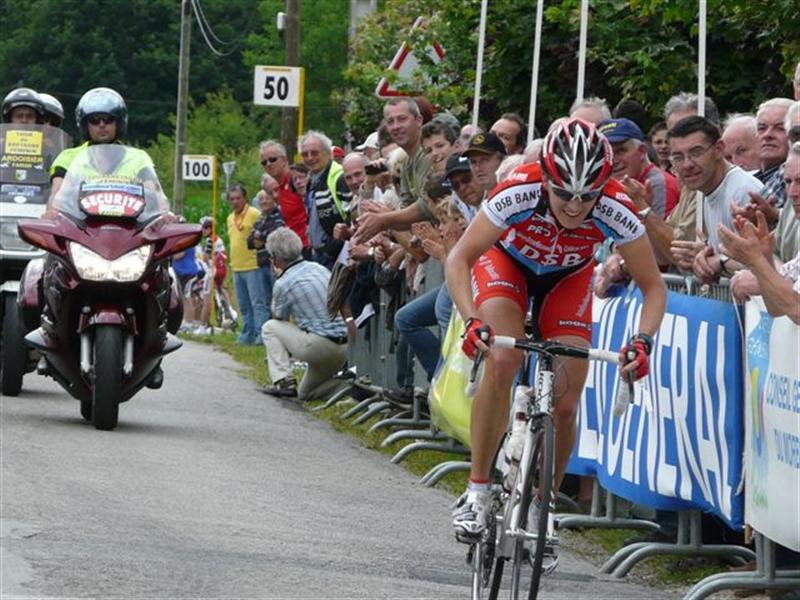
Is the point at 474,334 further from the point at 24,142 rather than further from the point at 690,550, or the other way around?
the point at 24,142

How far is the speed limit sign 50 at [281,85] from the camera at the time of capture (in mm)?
27484

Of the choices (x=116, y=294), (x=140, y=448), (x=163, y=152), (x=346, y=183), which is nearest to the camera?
(x=140, y=448)

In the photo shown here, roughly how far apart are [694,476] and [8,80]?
295 ft

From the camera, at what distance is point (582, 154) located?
8102 millimetres

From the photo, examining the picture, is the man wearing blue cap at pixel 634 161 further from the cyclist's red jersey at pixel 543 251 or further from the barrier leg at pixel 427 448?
the barrier leg at pixel 427 448

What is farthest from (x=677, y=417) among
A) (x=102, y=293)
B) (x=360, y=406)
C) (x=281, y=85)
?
(x=281, y=85)

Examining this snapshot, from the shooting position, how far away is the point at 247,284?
27.5m

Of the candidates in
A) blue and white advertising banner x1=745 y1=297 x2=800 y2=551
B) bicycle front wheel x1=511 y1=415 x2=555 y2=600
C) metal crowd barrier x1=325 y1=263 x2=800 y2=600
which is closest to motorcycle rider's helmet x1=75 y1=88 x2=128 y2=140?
metal crowd barrier x1=325 y1=263 x2=800 y2=600

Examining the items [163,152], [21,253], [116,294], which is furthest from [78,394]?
[163,152]

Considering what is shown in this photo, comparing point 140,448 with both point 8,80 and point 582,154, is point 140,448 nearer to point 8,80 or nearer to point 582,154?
point 582,154

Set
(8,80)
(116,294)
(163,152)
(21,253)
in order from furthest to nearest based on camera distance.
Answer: (8,80)
(163,152)
(21,253)
(116,294)

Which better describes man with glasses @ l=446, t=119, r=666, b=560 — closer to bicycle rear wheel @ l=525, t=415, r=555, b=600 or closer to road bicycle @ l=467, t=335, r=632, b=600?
road bicycle @ l=467, t=335, r=632, b=600

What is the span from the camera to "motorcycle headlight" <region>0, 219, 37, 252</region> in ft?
56.6

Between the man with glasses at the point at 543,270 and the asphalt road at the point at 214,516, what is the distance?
815 millimetres
